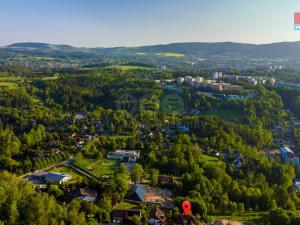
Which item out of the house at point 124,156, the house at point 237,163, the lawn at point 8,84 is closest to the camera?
the house at point 237,163

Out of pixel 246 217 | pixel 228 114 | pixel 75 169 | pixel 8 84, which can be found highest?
pixel 8 84

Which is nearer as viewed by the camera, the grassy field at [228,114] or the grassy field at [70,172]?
the grassy field at [70,172]

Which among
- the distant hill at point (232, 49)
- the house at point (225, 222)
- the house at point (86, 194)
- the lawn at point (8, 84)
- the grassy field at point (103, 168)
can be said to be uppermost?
the distant hill at point (232, 49)

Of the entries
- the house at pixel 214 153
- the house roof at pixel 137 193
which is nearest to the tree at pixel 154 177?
the house roof at pixel 137 193

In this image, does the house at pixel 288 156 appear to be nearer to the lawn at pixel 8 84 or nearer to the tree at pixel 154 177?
the tree at pixel 154 177

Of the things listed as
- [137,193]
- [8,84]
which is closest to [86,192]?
[137,193]

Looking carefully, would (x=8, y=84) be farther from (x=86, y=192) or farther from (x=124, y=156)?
(x=86, y=192)
